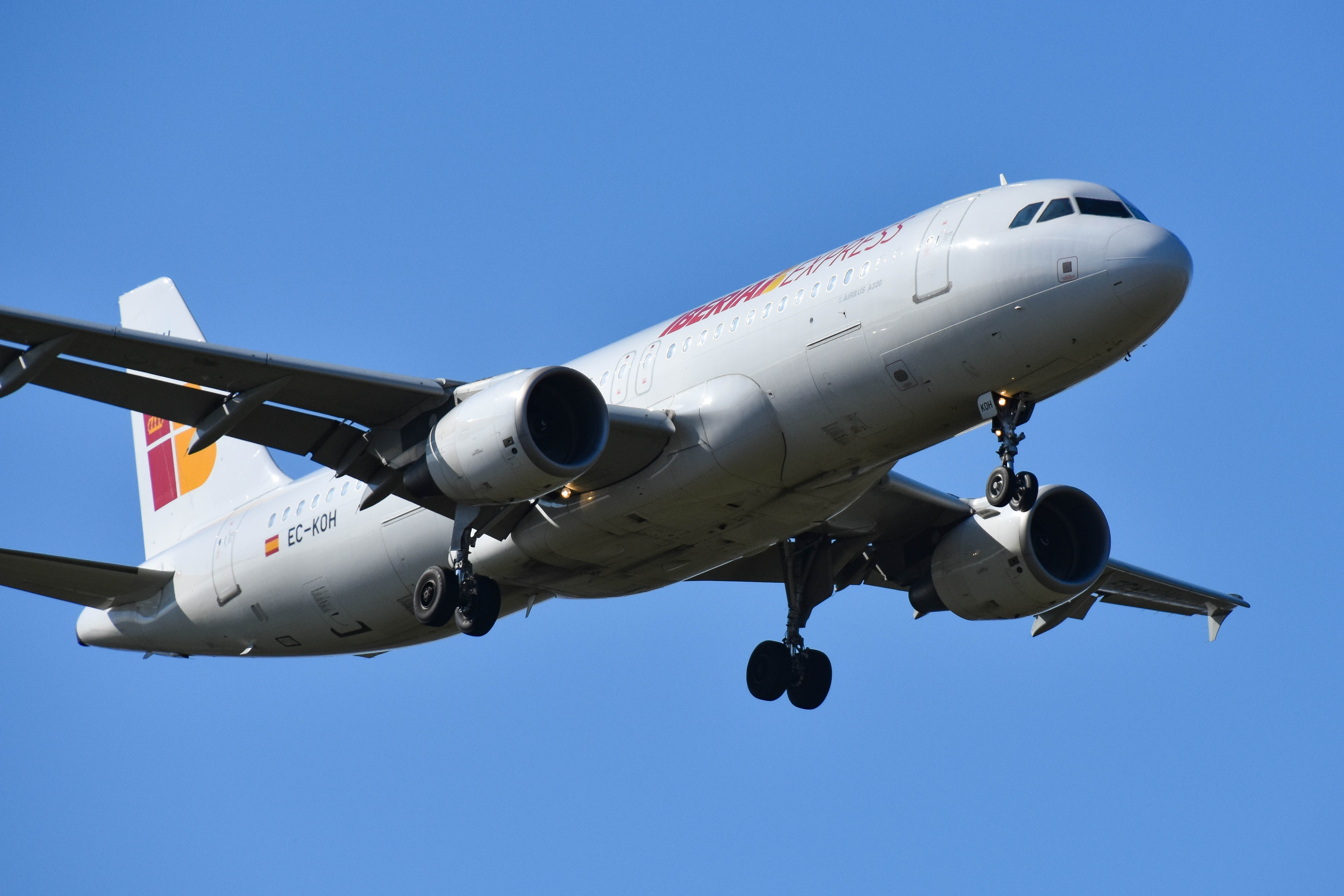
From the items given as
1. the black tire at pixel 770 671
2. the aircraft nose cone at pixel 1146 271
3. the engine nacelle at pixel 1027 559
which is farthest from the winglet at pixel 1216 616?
the aircraft nose cone at pixel 1146 271

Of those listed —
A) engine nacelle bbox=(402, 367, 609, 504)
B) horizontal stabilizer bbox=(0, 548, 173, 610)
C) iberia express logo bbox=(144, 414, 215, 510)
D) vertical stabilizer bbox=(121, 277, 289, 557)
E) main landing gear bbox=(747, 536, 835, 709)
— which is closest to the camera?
engine nacelle bbox=(402, 367, 609, 504)

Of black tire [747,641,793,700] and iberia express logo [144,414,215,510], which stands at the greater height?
iberia express logo [144,414,215,510]

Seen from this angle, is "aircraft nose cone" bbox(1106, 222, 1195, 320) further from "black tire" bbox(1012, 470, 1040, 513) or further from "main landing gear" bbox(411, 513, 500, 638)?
"main landing gear" bbox(411, 513, 500, 638)

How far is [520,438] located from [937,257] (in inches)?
247

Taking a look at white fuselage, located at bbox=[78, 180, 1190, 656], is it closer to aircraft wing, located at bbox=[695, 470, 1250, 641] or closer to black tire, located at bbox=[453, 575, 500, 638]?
black tire, located at bbox=[453, 575, 500, 638]

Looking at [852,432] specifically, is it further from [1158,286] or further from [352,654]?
[352,654]

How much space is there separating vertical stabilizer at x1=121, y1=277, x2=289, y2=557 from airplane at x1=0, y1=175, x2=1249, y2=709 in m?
1.59

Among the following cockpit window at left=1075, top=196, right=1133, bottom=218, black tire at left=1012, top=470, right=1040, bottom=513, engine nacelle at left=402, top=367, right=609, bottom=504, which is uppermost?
cockpit window at left=1075, top=196, right=1133, bottom=218

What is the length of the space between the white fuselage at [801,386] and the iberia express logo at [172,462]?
596 cm

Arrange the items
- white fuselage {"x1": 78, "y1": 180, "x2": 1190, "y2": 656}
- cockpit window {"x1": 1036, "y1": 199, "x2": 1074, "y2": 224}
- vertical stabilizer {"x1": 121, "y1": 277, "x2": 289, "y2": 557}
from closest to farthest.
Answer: white fuselage {"x1": 78, "y1": 180, "x2": 1190, "y2": 656} → cockpit window {"x1": 1036, "y1": 199, "x2": 1074, "y2": 224} → vertical stabilizer {"x1": 121, "y1": 277, "x2": 289, "y2": 557}

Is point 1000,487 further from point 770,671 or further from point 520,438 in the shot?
point 770,671

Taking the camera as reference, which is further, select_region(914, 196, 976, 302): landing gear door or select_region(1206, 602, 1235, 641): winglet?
select_region(1206, 602, 1235, 641): winglet

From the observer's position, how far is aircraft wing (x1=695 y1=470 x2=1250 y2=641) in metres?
29.5

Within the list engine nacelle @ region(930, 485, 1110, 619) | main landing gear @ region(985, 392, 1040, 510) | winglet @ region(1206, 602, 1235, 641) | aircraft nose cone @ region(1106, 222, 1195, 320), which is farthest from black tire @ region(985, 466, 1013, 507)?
winglet @ region(1206, 602, 1235, 641)
